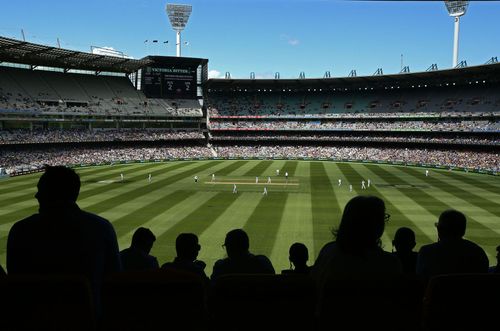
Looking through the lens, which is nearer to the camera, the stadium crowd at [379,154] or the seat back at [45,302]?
the seat back at [45,302]

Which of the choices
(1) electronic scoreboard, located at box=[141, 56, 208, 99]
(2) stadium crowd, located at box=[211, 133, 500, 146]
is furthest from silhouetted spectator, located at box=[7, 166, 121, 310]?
(1) electronic scoreboard, located at box=[141, 56, 208, 99]

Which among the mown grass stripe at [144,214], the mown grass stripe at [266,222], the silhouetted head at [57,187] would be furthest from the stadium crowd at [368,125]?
the silhouetted head at [57,187]

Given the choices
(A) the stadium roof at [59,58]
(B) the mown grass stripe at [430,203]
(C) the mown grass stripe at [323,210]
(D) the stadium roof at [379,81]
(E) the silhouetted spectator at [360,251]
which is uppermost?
(A) the stadium roof at [59,58]

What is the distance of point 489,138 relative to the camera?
214 feet

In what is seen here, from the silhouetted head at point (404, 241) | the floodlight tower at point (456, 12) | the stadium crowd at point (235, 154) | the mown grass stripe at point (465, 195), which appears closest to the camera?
the silhouetted head at point (404, 241)

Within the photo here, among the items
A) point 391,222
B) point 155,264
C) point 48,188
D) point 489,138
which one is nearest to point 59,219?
point 48,188

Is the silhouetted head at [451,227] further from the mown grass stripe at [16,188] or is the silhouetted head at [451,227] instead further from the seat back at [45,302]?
the mown grass stripe at [16,188]

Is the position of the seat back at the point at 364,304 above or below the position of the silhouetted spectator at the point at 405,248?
above

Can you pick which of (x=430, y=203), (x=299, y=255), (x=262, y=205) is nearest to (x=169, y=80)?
(x=262, y=205)

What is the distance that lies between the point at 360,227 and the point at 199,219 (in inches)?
940

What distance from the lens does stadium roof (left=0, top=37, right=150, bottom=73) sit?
58219 mm

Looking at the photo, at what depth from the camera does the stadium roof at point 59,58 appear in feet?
191

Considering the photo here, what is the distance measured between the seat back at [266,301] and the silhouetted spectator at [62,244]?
3.05ft

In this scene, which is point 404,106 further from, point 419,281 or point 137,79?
point 419,281
